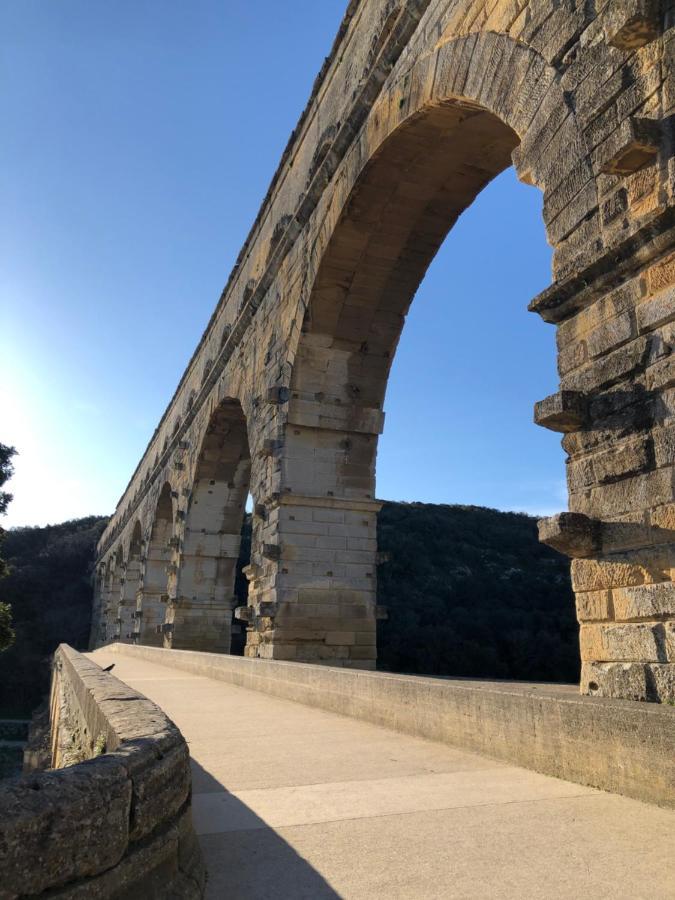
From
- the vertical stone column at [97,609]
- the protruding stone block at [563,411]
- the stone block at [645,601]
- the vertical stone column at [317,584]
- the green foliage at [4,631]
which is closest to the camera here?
the stone block at [645,601]

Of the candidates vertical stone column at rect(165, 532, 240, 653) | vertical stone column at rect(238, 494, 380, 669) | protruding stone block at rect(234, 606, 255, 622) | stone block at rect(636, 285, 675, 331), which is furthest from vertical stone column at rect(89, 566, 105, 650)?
stone block at rect(636, 285, 675, 331)

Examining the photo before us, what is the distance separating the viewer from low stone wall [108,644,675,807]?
7.91 ft

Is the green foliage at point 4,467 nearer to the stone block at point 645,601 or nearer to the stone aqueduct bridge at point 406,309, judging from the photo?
the stone aqueduct bridge at point 406,309

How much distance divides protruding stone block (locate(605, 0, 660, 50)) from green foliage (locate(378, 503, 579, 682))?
1480cm

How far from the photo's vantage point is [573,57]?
3.84 meters

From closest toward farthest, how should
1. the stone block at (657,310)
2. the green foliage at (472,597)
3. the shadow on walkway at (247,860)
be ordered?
1. the shadow on walkway at (247,860)
2. the stone block at (657,310)
3. the green foliage at (472,597)

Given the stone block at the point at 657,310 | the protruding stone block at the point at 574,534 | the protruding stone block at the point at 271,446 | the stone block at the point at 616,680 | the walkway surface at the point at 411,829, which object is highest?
the protruding stone block at the point at 271,446

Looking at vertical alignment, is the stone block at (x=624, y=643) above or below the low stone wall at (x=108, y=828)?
above

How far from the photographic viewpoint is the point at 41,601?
121 feet

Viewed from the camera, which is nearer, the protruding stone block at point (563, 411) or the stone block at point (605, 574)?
the stone block at point (605, 574)

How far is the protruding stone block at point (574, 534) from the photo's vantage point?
3.33 metres

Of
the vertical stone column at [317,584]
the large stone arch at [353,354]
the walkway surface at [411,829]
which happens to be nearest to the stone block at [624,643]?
the walkway surface at [411,829]

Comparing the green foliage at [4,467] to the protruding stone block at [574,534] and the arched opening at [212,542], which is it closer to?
the arched opening at [212,542]

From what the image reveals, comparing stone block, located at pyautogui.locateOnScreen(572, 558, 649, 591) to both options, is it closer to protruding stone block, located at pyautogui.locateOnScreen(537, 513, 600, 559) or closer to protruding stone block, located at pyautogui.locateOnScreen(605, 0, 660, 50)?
protruding stone block, located at pyautogui.locateOnScreen(537, 513, 600, 559)
